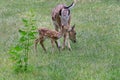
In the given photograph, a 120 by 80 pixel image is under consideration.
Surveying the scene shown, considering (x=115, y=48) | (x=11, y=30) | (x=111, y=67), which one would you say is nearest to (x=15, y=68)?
(x=111, y=67)

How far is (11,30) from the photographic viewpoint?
55.3ft

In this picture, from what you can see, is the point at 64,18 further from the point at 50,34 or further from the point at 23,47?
the point at 23,47

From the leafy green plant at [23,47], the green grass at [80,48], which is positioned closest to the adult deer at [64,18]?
the green grass at [80,48]

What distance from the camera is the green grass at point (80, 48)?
10.0 metres

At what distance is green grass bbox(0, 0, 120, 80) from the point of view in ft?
32.9

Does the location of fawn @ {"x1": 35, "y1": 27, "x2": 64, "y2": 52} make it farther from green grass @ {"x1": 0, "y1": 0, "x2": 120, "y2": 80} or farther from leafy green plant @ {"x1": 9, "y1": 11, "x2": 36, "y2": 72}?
leafy green plant @ {"x1": 9, "y1": 11, "x2": 36, "y2": 72}

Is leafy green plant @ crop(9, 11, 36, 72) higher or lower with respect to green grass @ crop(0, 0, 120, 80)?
higher

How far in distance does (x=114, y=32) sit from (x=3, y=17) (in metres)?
6.28

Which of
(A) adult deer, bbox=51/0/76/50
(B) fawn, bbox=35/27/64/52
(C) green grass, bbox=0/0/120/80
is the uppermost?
(A) adult deer, bbox=51/0/76/50

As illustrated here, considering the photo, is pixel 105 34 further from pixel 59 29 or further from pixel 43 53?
pixel 43 53

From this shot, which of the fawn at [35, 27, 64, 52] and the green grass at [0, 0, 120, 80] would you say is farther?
the fawn at [35, 27, 64, 52]

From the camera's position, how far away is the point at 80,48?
13133mm

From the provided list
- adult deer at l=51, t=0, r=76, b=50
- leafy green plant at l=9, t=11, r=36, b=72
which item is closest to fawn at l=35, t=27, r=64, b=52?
adult deer at l=51, t=0, r=76, b=50

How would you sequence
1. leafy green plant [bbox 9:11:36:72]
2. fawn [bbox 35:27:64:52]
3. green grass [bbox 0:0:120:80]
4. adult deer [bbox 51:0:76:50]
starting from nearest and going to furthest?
green grass [bbox 0:0:120:80] < leafy green plant [bbox 9:11:36:72] < fawn [bbox 35:27:64:52] < adult deer [bbox 51:0:76:50]
